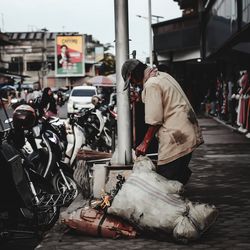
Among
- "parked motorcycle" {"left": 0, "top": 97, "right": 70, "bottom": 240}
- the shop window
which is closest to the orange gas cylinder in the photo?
"parked motorcycle" {"left": 0, "top": 97, "right": 70, "bottom": 240}

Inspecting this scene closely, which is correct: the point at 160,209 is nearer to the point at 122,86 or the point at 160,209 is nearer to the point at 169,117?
the point at 169,117

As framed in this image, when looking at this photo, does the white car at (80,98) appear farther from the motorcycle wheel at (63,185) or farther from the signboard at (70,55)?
the signboard at (70,55)

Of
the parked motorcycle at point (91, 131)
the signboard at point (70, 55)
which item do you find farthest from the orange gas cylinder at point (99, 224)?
the signboard at point (70, 55)

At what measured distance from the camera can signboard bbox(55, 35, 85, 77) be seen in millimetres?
85375

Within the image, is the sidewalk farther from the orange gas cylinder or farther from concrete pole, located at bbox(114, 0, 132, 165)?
concrete pole, located at bbox(114, 0, 132, 165)

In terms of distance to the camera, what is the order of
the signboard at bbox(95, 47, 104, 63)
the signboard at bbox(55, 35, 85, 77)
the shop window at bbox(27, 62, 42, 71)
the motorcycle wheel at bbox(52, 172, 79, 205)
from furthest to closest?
the signboard at bbox(95, 47, 104, 63), the shop window at bbox(27, 62, 42, 71), the signboard at bbox(55, 35, 85, 77), the motorcycle wheel at bbox(52, 172, 79, 205)

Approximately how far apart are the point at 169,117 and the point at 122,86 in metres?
1.91

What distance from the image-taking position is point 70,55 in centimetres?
8656

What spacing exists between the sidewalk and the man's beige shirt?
86 cm

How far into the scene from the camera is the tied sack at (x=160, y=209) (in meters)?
6.14

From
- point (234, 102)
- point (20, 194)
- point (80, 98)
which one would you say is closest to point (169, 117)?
point (20, 194)

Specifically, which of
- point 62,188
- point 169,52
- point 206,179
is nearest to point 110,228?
point 62,188

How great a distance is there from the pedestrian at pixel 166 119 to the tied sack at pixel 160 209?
0.99 ft

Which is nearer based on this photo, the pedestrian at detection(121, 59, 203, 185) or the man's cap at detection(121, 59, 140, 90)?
the pedestrian at detection(121, 59, 203, 185)
